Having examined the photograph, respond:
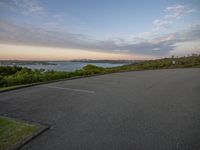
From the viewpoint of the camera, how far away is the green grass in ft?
9.43

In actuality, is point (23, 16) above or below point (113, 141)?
above

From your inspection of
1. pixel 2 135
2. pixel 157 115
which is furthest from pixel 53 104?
pixel 157 115

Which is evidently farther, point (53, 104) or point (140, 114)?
point (53, 104)

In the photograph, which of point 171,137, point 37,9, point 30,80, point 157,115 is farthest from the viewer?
point 37,9

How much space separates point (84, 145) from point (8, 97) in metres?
4.55

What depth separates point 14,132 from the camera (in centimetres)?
329

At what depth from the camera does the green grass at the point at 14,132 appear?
2.87 meters

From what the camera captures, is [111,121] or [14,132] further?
[111,121]

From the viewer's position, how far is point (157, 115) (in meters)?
4.37

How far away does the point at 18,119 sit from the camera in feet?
13.2

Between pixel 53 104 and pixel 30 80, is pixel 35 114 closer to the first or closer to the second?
pixel 53 104

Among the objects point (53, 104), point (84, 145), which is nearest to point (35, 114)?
point (53, 104)

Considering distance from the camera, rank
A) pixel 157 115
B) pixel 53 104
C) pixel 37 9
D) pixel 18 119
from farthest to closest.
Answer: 1. pixel 37 9
2. pixel 53 104
3. pixel 157 115
4. pixel 18 119

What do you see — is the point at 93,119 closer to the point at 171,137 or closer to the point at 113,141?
the point at 113,141
